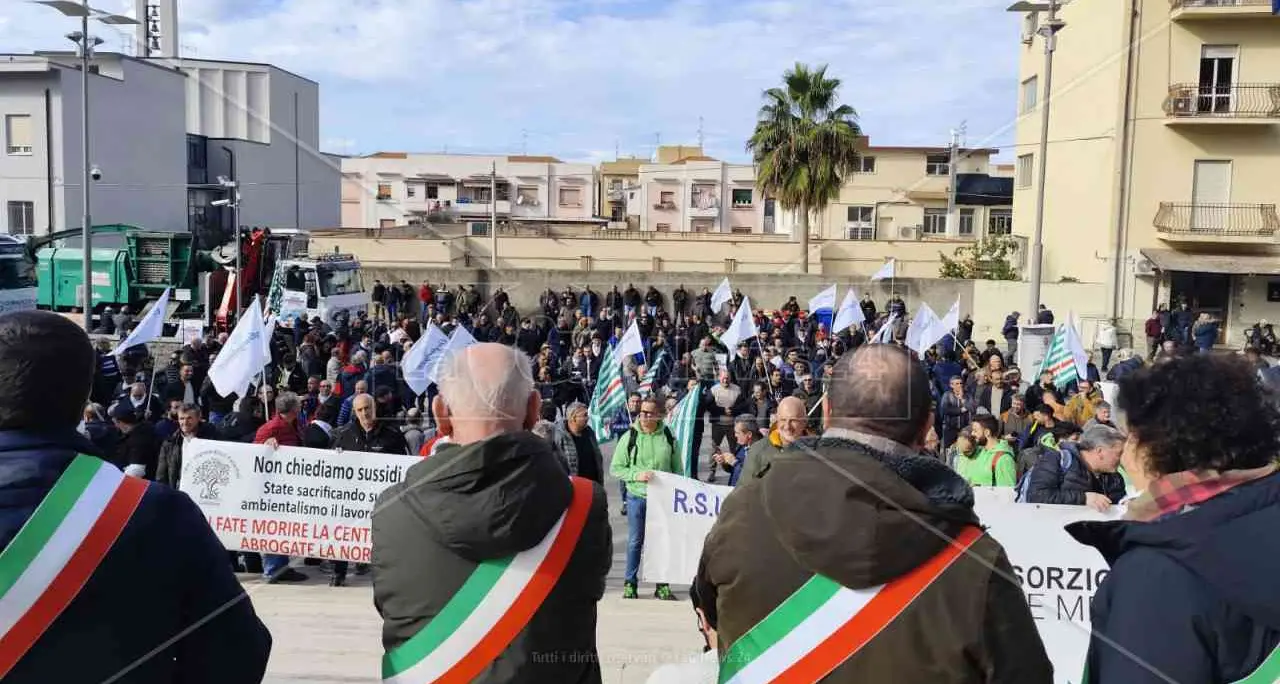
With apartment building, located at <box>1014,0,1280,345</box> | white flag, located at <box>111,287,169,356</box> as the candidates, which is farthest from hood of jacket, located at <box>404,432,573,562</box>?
apartment building, located at <box>1014,0,1280,345</box>

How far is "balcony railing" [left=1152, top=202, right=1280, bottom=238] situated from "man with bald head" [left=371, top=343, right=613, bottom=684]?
88.2ft

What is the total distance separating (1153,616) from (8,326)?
7.31 feet

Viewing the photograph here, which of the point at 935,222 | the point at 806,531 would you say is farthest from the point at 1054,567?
the point at 935,222

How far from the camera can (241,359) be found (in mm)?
10375

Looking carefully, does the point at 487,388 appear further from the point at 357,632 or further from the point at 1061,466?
the point at 1061,466

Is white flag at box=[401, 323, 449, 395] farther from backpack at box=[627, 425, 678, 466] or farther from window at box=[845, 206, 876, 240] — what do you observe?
window at box=[845, 206, 876, 240]

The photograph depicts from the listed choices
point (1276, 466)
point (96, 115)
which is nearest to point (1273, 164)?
point (1276, 466)

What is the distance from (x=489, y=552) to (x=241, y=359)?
871 centimetres

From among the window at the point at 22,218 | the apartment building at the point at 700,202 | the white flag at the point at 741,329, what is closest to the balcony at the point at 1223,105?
the apartment building at the point at 700,202

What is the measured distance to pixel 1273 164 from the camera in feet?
84.0

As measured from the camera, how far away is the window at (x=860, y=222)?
123 feet

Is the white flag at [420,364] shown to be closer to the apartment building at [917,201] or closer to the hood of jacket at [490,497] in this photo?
the hood of jacket at [490,497]

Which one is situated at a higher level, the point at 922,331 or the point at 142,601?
the point at 142,601

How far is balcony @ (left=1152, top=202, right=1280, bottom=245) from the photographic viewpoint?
25453 millimetres
